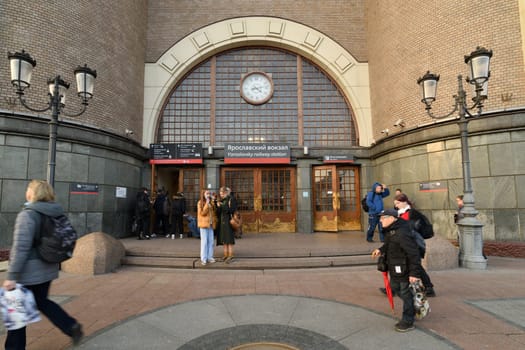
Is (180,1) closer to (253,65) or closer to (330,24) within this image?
(253,65)

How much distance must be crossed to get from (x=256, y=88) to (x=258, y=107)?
38.0 inches

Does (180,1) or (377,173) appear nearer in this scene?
(377,173)

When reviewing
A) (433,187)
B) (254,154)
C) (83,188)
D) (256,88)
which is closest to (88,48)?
(83,188)

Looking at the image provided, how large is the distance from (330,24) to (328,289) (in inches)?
523

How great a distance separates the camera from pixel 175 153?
491 inches

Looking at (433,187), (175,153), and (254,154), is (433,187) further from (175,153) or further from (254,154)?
(175,153)

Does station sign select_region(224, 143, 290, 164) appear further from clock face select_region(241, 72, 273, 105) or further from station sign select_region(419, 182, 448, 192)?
station sign select_region(419, 182, 448, 192)

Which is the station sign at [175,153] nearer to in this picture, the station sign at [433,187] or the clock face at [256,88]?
the clock face at [256,88]

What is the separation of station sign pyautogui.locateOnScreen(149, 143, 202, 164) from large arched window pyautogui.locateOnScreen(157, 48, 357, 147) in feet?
3.27

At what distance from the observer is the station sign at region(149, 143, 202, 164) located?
40.6ft

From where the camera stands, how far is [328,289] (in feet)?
17.2

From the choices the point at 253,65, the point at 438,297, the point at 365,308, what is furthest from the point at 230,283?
the point at 253,65

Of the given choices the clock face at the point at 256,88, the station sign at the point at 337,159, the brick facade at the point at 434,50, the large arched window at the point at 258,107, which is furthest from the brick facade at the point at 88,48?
the brick facade at the point at 434,50

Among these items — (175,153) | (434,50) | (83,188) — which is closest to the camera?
(83,188)
